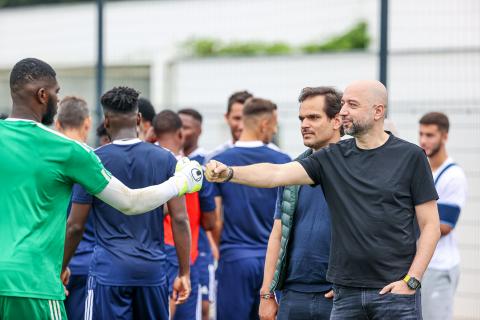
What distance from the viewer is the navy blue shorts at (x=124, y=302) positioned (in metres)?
6.53

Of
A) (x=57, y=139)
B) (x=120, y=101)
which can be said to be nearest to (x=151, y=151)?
(x=120, y=101)

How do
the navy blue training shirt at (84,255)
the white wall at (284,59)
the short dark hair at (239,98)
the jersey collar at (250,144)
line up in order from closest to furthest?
1. the navy blue training shirt at (84,255)
2. the jersey collar at (250,144)
3. the short dark hair at (239,98)
4. the white wall at (284,59)

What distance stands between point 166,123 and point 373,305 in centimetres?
316

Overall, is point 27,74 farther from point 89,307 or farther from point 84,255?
point 84,255

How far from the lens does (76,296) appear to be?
774 centimetres

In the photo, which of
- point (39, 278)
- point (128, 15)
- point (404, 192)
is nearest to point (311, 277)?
point (404, 192)

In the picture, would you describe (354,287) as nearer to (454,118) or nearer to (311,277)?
(311,277)

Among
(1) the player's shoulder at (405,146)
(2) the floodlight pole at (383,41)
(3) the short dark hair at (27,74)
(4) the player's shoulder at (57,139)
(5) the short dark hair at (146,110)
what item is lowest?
(1) the player's shoulder at (405,146)

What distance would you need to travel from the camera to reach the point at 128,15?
70.8 feet

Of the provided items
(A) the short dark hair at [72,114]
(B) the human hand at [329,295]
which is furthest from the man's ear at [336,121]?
(A) the short dark hair at [72,114]

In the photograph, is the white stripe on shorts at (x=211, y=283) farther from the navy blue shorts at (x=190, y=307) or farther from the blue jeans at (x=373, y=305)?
the blue jeans at (x=373, y=305)

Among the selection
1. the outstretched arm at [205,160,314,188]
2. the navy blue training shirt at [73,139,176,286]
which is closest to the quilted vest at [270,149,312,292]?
the outstretched arm at [205,160,314,188]

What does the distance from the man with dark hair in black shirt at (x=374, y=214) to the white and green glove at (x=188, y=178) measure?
0.31ft

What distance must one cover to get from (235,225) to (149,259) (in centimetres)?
170
